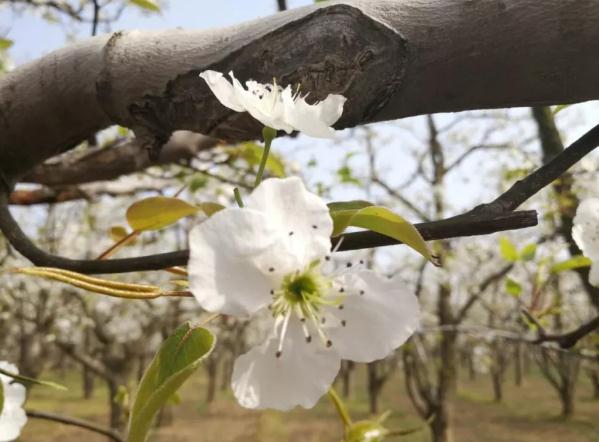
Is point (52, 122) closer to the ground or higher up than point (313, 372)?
higher up

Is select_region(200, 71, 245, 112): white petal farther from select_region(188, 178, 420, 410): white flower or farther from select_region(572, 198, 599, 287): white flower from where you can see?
select_region(572, 198, 599, 287): white flower

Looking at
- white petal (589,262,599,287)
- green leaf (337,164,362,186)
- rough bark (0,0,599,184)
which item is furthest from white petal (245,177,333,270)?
green leaf (337,164,362,186)

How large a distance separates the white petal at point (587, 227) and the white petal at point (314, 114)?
0.34m

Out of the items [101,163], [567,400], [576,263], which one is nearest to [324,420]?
[567,400]

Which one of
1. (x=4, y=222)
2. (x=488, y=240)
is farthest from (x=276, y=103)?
(x=488, y=240)

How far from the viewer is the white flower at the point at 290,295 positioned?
304 mm

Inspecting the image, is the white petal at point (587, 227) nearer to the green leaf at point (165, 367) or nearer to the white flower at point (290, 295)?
the white flower at point (290, 295)

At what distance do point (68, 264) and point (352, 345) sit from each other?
0.21 metres

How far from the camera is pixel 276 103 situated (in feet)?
1.27

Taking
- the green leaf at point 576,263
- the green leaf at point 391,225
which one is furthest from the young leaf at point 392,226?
the green leaf at point 576,263

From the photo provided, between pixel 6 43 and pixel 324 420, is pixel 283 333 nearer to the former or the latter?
pixel 6 43

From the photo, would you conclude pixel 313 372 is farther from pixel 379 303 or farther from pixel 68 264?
pixel 68 264

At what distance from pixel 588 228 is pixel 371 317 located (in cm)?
37

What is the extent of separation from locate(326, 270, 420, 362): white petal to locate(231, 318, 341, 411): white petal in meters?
0.01
